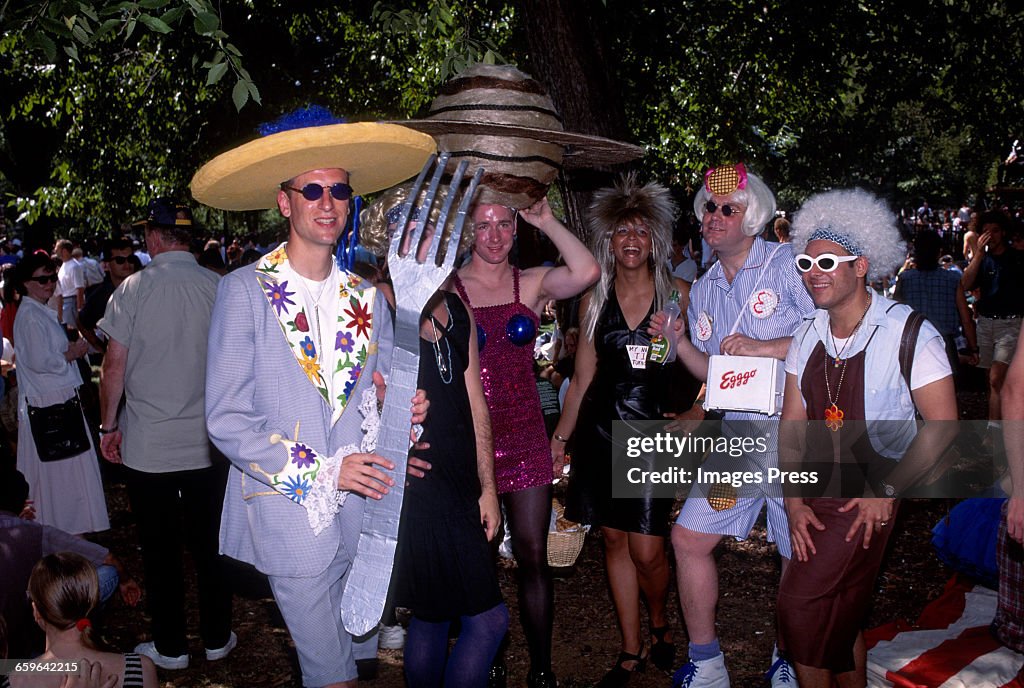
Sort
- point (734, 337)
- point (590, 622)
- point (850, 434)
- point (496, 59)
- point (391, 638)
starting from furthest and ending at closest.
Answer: point (496, 59) < point (590, 622) < point (391, 638) < point (734, 337) < point (850, 434)

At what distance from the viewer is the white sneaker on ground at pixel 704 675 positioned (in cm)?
427

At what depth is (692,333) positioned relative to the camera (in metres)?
4.65

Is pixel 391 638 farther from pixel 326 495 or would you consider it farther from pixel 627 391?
pixel 326 495

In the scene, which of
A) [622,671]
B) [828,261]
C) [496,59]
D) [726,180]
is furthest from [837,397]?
[496,59]

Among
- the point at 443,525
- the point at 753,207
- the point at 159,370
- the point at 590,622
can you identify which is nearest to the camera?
the point at 443,525

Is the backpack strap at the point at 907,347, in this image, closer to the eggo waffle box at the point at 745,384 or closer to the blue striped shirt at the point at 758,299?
the eggo waffle box at the point at 745,384

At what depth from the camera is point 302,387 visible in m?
3.02

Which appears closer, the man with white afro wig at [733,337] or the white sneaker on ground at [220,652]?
the man with white afro wig at [733,337]

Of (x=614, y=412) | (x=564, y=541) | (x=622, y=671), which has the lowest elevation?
(x=622, y=671)

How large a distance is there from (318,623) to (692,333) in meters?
2.38

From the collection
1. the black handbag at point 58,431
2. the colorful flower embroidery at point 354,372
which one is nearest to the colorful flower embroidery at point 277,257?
the colorful flower embroidery at point 354,372

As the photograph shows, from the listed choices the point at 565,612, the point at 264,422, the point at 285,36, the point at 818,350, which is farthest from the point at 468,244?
the point at 285,36

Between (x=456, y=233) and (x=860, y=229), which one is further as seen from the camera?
(x=860, y=229)

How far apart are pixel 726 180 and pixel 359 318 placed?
204cm
